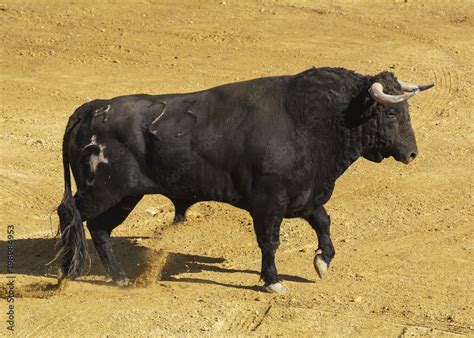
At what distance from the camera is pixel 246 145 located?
43.7 ft

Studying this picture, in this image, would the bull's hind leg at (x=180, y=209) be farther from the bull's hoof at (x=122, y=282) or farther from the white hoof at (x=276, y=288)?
the white hoof at (x=276, y=288)

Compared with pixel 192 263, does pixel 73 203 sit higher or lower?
higher


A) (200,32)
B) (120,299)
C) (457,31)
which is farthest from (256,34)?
(120,299)

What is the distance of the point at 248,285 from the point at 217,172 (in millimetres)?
1425

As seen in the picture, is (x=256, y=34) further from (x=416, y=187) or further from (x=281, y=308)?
(x=281, y=308)

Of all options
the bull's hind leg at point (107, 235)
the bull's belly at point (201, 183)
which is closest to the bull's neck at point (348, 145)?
the bull's belly at point (201, 183)

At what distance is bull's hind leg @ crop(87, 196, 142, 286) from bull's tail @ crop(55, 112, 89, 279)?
21 cm

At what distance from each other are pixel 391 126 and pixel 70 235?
3.86 meters

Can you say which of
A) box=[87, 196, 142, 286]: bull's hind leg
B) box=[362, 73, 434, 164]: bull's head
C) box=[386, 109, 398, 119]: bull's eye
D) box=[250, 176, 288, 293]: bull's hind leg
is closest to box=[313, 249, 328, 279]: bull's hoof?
box=[250, 176, 288, 293]: bull's hind leg

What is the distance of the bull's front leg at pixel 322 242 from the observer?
45.6 ft

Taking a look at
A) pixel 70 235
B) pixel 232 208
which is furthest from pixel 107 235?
pixel 232 208

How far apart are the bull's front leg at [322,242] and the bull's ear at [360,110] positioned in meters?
1.28

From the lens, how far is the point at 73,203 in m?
13.8

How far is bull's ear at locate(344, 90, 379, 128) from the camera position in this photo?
13266 millimetres
